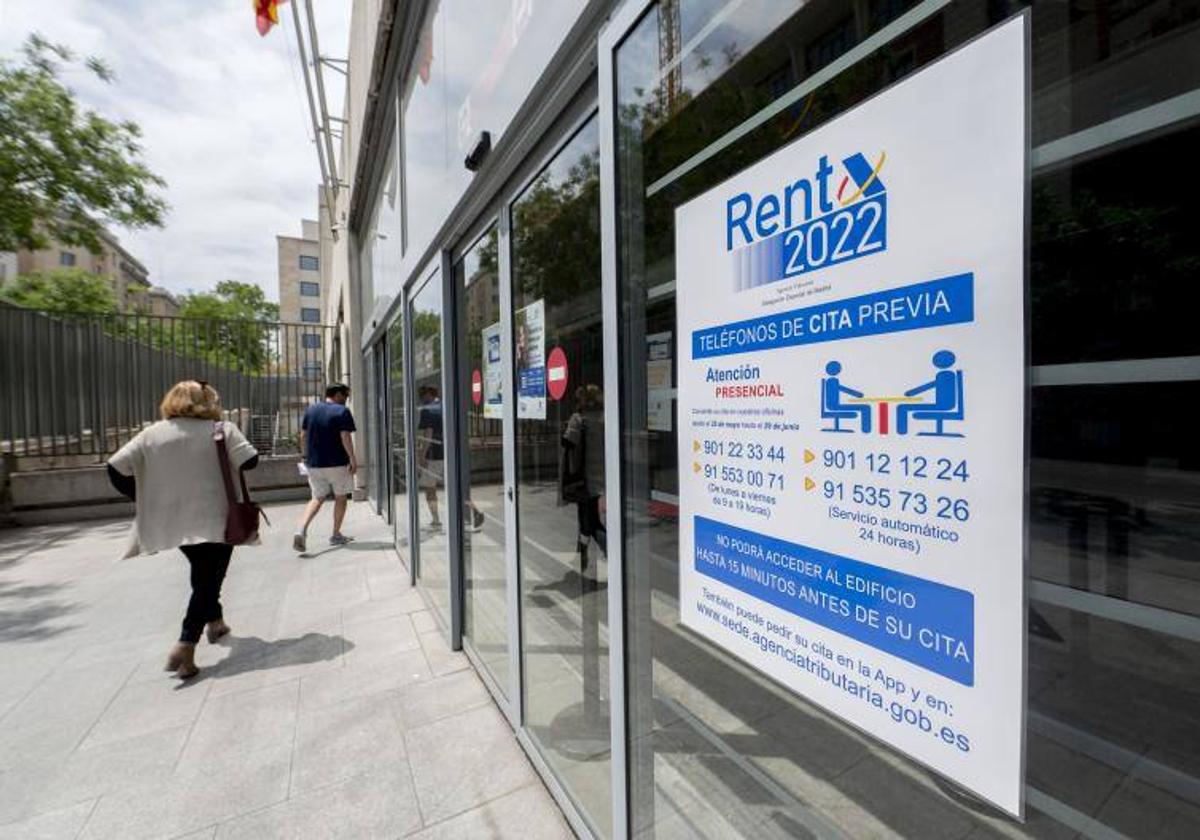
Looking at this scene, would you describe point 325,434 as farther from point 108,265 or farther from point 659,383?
point 108,265

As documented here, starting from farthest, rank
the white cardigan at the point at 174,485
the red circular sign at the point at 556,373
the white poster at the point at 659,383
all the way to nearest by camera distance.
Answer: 1. the white cardigan at the point at 174,485
2. the red circular sign at the point at 556,373
3. the white poster at the point at 659,383

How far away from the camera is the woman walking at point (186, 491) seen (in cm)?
359

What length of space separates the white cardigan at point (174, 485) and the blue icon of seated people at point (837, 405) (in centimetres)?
391

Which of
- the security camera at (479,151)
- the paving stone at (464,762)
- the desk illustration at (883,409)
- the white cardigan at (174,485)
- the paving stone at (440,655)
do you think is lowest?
the paving stone at (464,762)

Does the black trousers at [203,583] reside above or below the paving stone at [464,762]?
above

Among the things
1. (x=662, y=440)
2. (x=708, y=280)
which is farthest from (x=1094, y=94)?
(x=662, y=440)

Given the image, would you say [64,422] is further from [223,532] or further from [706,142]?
[706,142]

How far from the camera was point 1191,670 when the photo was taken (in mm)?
826

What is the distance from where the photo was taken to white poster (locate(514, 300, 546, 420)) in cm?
245

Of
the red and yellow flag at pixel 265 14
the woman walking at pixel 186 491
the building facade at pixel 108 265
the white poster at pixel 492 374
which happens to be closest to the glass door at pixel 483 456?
the white poster at pixel 492 374

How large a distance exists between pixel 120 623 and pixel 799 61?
596 cm

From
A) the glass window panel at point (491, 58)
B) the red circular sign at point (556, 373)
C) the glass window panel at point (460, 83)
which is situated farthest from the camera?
the red circular sign at point (556, 373)

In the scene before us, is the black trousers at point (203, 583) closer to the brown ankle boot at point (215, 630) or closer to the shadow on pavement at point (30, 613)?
the brown ankle boot at point (215, 630)

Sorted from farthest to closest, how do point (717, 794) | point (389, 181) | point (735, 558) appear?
point (389, 181) < point (717, 794) < point (735, 558)
